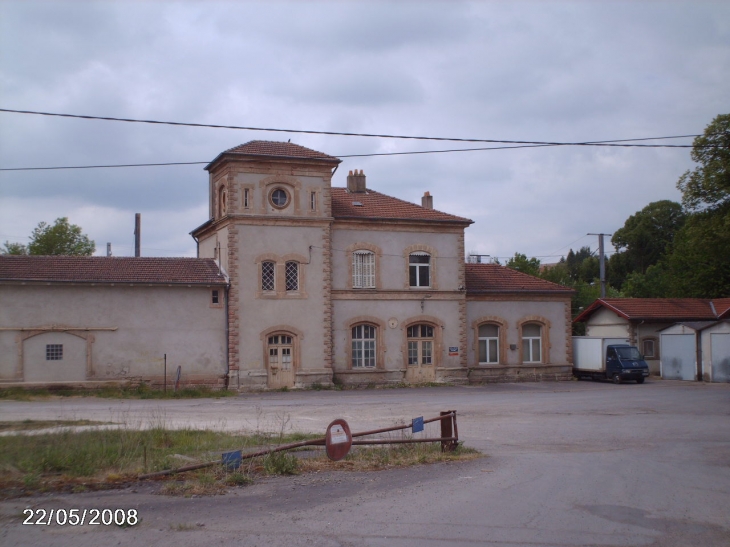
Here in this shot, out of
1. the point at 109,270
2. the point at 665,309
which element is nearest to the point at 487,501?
the point at 109,270

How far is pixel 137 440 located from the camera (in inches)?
489

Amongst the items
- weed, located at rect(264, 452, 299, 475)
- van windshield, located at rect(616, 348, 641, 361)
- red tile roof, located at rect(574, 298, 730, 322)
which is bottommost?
weed, located at rect(264, 452, 299, 475)

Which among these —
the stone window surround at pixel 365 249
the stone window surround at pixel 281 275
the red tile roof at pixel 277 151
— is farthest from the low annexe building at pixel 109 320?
the stone window surround at pixel 365 249

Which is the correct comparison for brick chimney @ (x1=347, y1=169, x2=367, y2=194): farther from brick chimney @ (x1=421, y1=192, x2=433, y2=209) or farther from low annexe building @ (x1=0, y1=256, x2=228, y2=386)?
low annexe building @ (x1=0, y1=256, x2=228, y2=386)

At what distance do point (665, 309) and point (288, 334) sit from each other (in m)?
21.4

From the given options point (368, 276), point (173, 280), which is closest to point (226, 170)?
point (173, 280)

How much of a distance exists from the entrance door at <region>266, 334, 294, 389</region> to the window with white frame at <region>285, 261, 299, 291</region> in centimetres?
210

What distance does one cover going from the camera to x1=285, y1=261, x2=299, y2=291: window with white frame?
30938mm

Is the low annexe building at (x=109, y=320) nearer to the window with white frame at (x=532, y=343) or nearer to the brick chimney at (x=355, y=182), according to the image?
the brick chimney at (x=355, y=182)

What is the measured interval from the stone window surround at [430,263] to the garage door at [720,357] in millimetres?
13769

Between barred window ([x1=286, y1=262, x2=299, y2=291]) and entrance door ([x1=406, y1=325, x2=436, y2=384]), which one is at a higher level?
barred window ([x1=286, y1=262, x2=299, y2=291])

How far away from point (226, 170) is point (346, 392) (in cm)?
1063

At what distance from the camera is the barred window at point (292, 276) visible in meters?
30.9

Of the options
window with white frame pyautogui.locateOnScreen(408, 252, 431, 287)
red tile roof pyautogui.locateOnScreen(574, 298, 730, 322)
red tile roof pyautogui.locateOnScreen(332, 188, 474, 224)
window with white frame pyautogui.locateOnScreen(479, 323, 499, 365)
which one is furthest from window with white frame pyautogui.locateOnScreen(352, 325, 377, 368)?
red tile roof pyautogui.locateOnScreen(574, 298, 730, 322)
